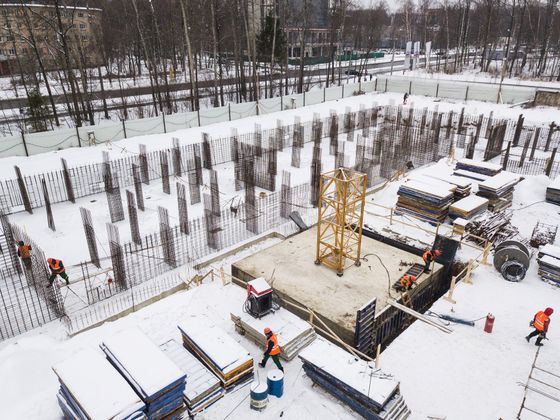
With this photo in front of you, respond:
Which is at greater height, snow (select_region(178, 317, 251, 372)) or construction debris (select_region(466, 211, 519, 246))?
snow (select_region(178, 317, 251, 372))

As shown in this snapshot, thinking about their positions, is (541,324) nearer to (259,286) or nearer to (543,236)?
(543,236)

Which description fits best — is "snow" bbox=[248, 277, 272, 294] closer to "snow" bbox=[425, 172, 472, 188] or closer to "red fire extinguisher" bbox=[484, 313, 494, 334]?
"red fire extinguisher" bbox=[484, 313, 494, 334]

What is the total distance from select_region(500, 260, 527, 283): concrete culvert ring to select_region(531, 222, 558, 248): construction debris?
265 cm

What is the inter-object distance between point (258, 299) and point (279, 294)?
6.30 ft

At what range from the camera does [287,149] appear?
26.6 m

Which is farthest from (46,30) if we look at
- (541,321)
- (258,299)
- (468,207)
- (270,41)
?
(541,321)

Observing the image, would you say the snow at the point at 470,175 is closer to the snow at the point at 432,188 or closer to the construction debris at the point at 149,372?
the snow at the point at 432,188

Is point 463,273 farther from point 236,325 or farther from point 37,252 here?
point 37,252

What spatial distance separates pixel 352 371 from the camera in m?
8.73

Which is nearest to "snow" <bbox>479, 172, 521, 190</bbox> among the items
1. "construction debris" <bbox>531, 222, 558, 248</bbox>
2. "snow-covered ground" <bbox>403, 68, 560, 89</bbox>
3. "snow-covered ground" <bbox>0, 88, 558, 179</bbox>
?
"construction debris" <bbox>531, 222, 558, 248</bbox>

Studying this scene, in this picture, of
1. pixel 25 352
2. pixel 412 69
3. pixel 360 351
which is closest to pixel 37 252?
pixel 25 352

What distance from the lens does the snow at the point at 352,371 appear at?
816 centimetres

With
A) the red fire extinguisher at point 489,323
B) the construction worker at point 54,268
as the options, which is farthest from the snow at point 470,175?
the construction worker at point 54,268

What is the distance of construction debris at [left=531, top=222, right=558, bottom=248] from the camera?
49.8 feet
